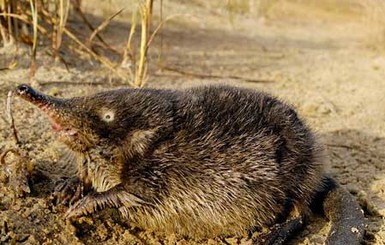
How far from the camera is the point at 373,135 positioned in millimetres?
4539

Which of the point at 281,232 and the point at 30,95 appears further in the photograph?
the point at 281,232

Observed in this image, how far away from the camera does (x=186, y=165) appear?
3.02 meters

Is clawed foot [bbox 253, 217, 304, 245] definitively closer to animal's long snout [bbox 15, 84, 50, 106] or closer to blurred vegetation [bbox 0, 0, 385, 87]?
animal's long snout [bbox 15, 84, 50, 106]

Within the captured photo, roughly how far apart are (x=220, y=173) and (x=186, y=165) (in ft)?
0.60

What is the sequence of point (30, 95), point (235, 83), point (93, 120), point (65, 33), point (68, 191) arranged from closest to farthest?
point (30, 95) → point (93, 120) → point (68, 191) → point (65, 33) → point (235, 83)

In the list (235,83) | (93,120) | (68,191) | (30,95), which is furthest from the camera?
(235,83)

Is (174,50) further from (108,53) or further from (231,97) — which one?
(231,97)

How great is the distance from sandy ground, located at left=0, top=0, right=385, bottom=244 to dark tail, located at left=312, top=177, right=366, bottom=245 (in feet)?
0.32

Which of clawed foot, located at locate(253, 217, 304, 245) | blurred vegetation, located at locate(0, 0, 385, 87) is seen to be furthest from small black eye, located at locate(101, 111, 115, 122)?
blurred vegetation, located at locate(0, 0, 385, 87)

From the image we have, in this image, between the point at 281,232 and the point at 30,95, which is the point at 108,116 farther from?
the point at 281,232

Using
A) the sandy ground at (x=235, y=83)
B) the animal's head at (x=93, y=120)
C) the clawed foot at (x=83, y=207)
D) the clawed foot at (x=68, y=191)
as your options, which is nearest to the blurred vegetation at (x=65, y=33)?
the sandy ground at (x=235, y=83)

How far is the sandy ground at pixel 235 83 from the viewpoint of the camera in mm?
3014

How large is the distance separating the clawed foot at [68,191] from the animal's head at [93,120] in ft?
0.83

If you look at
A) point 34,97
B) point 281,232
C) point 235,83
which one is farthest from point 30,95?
point 235,83
